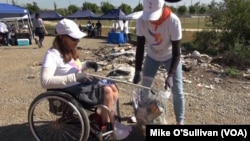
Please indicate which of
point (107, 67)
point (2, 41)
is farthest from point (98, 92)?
point (2, 41)

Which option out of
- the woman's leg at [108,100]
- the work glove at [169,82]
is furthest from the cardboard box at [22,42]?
the work glove at [169,82]

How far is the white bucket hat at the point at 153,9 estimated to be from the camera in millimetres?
3496

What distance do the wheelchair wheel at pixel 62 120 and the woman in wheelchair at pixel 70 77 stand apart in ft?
0.37

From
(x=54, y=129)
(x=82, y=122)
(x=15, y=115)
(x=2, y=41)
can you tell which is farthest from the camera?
(x=2, y=41)

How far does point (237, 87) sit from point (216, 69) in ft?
5.89

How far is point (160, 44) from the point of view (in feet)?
12.3

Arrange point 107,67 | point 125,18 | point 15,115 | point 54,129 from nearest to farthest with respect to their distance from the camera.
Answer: point 54,129 → point 15,115 → point 107,67 → point 125,18

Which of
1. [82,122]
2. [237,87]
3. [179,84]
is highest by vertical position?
[179,84]

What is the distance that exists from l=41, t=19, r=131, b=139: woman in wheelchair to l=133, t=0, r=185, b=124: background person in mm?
487

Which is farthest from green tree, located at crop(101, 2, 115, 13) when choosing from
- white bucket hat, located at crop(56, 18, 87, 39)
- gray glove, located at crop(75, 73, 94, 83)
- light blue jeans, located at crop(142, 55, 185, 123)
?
gray glove, located at crop(75, 73, 94, 83)

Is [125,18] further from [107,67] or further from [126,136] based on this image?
[126,136]

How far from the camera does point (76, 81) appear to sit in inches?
134

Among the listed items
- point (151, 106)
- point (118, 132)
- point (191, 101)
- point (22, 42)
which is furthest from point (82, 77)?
point (22, 42)

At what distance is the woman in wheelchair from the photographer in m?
3.39
